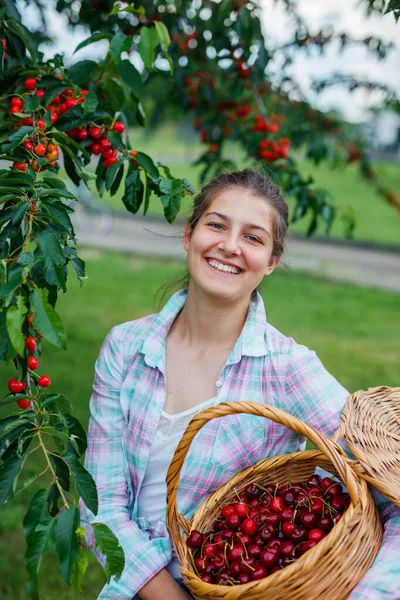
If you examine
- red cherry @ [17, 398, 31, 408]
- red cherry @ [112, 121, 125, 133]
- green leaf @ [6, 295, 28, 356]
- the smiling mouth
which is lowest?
red cherry @ [17, 398, 31, 408]

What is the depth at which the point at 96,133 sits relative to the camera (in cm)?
193

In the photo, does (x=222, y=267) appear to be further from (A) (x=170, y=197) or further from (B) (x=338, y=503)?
(B) (x=338, y=503)

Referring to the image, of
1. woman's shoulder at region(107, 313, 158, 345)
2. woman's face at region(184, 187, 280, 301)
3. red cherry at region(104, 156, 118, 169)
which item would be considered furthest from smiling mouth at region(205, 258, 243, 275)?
red cherry at region(104, 156, 118, 169)

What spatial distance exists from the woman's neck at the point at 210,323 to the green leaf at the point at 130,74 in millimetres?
688

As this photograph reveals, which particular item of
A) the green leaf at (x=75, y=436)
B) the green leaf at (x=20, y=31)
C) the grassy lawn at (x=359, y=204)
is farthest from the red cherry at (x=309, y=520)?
the grassy lawn at (x=359, y=204)

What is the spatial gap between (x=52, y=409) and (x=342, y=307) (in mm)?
6046

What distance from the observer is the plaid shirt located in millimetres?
1692

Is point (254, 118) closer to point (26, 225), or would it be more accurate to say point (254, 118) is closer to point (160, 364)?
point (160, 364)

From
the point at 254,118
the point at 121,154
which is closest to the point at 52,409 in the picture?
the point at 121,154

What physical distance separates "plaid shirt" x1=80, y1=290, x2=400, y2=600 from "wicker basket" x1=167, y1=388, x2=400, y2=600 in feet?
0.37

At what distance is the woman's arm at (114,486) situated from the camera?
164cm

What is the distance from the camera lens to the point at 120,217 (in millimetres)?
14109

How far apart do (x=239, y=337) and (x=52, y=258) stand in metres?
0.66

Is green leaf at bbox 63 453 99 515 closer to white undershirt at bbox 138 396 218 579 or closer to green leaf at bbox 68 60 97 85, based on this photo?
white undershirt at bbox 138 396 218 579
